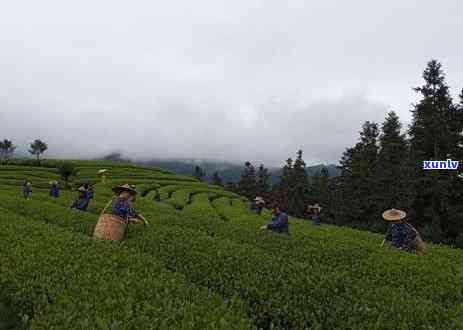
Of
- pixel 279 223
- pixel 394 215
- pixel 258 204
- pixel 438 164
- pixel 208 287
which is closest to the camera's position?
pixel 208 287

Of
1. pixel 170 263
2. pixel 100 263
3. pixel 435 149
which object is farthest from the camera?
pixel 435 149

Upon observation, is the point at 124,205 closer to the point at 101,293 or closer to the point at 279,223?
the point at 101,293

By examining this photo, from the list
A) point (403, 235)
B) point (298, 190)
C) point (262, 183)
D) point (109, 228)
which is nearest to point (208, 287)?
point (109, 228)

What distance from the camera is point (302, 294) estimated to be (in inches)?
279

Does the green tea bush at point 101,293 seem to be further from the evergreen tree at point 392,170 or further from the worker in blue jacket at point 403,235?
the evergreen tree at point 392,170

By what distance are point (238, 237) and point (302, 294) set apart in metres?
7.48

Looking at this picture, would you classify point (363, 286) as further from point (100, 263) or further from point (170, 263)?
point (100, 263)

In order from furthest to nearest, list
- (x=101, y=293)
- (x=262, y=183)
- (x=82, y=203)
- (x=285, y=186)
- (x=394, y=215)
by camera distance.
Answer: (x=262, y=183) → (x=285, y=186) → (x=82, y=203) → (x=394, y=215) → (x=101, y=293)


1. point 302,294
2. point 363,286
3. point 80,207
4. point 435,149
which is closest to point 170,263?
point 302,294

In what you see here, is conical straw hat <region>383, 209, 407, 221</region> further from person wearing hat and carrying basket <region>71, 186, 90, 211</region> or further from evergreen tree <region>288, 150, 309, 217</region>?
evergreen tree <region>288, 150, 309, 217</region>

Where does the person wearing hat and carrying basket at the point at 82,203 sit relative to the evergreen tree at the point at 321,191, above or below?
above

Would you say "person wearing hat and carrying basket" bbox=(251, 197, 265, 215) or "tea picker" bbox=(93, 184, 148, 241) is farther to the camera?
"person wearing hat and carrying basket" bbox=(251, 197, 265, 215)

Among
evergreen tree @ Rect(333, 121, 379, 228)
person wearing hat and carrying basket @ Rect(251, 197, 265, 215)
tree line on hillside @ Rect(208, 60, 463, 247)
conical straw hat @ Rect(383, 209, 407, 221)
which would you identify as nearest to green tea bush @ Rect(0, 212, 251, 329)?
conical straw hat @ Rect(383, 209, 407, 221)

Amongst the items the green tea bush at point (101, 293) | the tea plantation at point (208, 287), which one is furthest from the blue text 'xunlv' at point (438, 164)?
the green tea bush at point (101, 293)
